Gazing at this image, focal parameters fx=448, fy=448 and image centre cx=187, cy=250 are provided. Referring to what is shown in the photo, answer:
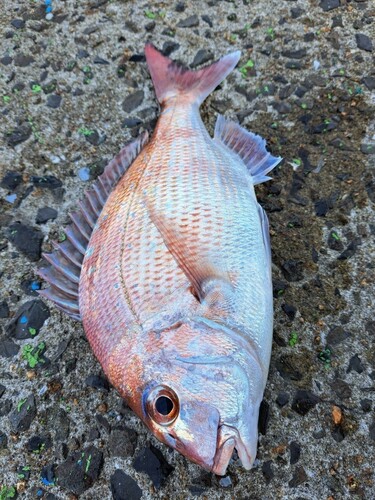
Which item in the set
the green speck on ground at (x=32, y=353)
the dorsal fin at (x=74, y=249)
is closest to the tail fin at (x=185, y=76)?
the dorsal fin at (x=74, y=249)

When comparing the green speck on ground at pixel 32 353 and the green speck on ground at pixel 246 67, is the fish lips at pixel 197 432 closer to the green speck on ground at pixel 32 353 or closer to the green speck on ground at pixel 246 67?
the green speck on ground at pixel 32 353

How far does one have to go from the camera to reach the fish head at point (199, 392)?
55.7 inches

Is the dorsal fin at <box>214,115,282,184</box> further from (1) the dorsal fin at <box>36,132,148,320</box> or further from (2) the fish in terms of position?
(1) the dorsal fin at <box>36,132,148,320</box>

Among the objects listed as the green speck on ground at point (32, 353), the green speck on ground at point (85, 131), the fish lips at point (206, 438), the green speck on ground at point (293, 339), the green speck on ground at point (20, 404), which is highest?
the green speck on ground at point (85, 131)

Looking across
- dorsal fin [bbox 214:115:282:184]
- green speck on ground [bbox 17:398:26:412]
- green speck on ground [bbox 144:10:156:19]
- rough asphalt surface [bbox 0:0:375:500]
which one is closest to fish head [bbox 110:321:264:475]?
rough asphalt surface [bbox 0:0:375:500]

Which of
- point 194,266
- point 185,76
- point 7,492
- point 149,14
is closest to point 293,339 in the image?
point 194,266

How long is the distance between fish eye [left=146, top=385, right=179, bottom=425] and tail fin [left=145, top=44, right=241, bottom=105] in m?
1.69

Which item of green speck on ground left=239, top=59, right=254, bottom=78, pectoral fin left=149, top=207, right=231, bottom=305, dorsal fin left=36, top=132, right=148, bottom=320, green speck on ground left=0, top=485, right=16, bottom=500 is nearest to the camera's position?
pectoral fin left=149, top=207, right=231, bottom=305

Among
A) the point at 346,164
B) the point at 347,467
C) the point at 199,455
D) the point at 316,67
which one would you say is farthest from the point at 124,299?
the point at 316,67

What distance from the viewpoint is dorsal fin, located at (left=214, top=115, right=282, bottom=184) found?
2.33 m

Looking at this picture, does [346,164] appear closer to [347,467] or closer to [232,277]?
[232,277]

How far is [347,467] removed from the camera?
5.82ft

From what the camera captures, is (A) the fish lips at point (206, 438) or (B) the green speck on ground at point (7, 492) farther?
(B) the green speck on ground at point (7, 492)

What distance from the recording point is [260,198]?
2383 mm
